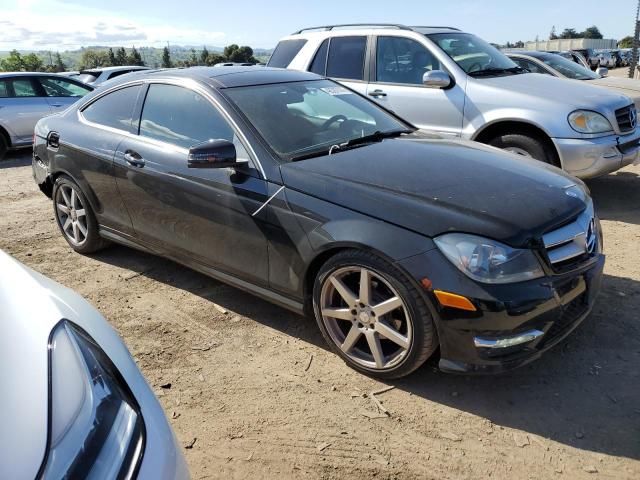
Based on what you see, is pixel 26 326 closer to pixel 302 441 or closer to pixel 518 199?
pixel 302 441

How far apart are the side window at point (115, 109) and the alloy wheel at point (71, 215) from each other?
2.23ft

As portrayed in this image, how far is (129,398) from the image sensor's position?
5.53 ft

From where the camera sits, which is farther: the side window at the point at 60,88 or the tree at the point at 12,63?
the tree at the point at 12,63

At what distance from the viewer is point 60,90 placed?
453 inches

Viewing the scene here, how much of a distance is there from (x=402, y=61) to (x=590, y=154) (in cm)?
238

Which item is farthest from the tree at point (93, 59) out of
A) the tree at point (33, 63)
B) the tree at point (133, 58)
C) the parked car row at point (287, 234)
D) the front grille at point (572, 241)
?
the front grille at point (572, 241)

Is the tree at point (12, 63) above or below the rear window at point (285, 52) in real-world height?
below

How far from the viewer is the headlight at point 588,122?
558 cm

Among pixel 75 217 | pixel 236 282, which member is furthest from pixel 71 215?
pixel 236 282

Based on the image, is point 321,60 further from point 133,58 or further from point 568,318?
point 133,58

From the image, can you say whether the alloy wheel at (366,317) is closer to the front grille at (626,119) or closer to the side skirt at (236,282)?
the side skirt at (236,282)

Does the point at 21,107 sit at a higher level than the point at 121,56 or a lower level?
higher

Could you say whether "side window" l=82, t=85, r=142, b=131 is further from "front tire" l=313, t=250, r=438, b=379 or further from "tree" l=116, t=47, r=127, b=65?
"tree" l=116, t=47, r=127, b=65

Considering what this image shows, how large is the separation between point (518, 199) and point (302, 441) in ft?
5.44
